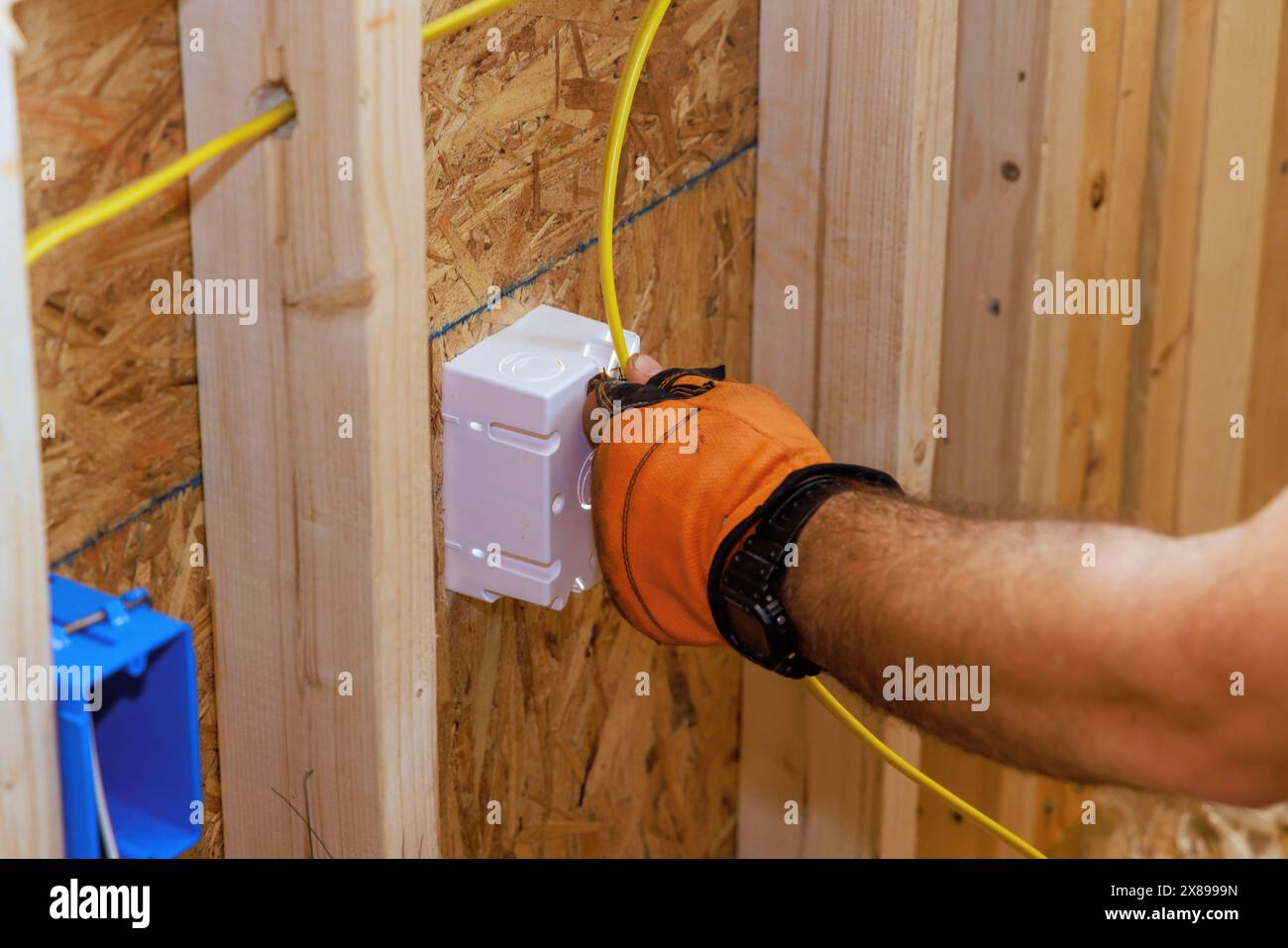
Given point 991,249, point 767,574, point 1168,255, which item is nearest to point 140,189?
point 767,574

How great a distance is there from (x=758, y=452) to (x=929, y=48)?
43 cm

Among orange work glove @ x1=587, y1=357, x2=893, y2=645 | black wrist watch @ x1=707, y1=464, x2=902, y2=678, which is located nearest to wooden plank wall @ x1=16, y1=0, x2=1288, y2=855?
orange work glove @ x1=587, y1=357, x2=893, y2=645

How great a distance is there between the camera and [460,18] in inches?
40.5

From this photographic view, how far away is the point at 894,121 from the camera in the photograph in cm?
137

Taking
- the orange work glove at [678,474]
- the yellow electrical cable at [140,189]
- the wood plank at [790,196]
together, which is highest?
the wood plank at [790,196]

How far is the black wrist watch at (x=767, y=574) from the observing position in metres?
1.12

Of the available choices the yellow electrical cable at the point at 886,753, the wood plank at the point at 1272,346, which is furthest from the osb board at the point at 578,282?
the wood plank at the point at 1272,346

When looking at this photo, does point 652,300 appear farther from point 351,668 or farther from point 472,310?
point 351,668

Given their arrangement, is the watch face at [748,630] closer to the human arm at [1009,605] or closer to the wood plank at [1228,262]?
the human arm at [1009,605]

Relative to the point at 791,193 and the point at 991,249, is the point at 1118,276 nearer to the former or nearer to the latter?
the point at 991,249

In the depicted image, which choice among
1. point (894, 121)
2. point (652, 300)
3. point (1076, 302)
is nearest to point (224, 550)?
point (652, 300)

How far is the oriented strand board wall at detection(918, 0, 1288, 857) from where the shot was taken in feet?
5.54

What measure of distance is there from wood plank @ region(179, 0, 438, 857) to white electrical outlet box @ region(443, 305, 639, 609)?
17 centimetres

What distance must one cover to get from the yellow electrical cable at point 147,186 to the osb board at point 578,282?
0.66ft
